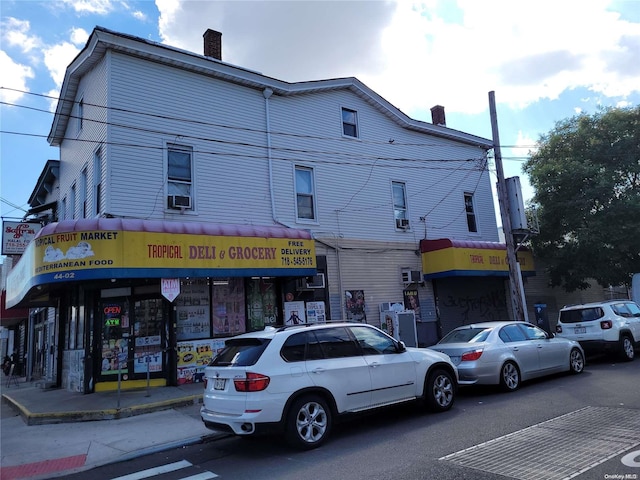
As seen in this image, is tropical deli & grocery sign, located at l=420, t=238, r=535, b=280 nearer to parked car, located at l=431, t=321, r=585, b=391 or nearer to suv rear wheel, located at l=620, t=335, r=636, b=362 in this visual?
suv rear wheel, located at l=620, t=335, r=636, b=362

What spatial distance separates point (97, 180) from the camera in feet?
41.9

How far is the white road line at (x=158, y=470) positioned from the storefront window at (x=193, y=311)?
20.1 feet

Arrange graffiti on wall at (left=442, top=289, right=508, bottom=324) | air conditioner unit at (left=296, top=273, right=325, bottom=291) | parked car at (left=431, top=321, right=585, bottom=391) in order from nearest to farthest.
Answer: parked car at (left=431, top=321, right=585, bottom=391) < air conditioner unit at (left=296, top=273, right=325, bottom=291) < graffiti on wall at (left=442, top=289, right=508, bottom=324)

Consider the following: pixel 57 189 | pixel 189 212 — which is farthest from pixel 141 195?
pixel 57 189

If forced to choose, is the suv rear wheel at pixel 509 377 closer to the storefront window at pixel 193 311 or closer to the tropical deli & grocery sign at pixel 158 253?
the tropical deli & grocery sign at pixel 158 253

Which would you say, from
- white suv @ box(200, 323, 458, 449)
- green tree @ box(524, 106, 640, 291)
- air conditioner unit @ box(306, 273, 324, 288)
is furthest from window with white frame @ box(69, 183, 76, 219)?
green tree @ box(524, 106, 640, 291)

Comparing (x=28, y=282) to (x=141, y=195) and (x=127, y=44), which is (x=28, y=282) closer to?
(x=141, y=195)

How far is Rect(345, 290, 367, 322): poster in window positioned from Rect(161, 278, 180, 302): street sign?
647 cm

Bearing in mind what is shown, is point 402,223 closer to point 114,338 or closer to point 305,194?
point 305,194

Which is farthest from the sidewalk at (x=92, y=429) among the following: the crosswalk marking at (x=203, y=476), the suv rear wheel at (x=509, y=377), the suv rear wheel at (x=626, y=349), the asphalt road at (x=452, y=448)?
the suv rear wheel at (x=626, y=349)

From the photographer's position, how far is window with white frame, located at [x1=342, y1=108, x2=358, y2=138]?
17.1 meters

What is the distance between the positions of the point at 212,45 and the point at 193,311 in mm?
8394

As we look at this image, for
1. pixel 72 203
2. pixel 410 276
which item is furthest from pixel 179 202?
pixel 410 276

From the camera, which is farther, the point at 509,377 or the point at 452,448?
the point at 509,377
